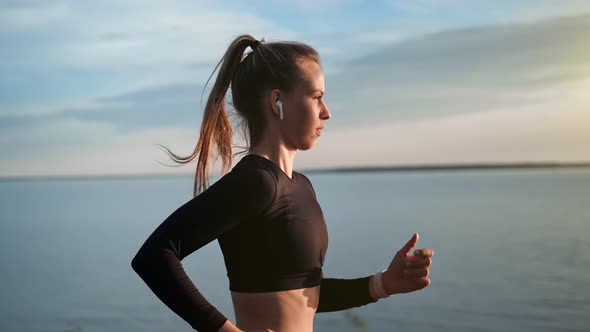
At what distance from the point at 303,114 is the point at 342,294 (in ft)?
2.69

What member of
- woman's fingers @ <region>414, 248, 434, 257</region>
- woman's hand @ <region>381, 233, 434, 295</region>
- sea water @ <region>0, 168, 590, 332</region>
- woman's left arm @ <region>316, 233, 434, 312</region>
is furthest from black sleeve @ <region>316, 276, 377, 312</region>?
sea water @ <region>0, 168, 590, 332</region>

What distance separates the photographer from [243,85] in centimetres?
286

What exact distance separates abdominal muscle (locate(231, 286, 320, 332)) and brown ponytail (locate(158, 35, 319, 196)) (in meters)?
0.55

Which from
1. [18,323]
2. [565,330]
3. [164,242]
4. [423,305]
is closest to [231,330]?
[164,242]

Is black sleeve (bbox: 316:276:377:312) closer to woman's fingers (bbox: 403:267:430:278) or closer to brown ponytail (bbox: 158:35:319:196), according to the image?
woman's fingers (bbox: 403:267:430:278)

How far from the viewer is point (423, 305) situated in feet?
74.1

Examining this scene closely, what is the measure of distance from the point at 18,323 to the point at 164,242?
74.6ft

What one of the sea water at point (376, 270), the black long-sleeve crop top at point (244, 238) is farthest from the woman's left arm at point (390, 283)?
the sea water at point (376, 270)

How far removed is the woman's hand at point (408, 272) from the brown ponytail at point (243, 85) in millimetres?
738

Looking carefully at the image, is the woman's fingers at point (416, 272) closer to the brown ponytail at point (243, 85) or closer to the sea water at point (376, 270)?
the brown ponytail at point (243, 85)

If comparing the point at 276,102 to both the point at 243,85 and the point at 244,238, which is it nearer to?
the point at 243,85

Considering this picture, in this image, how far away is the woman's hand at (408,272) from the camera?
9.55ft

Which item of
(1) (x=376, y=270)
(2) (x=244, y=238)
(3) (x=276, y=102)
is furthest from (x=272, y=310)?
(1) (x=376, y=270)

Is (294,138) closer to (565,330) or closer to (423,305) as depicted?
(565,330)
